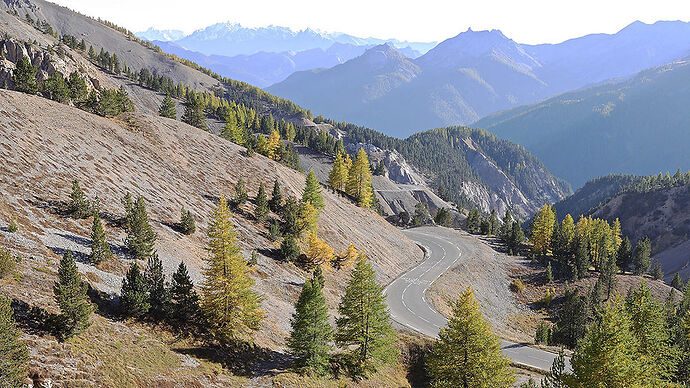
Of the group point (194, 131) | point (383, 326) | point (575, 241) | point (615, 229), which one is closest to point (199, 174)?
point (194, 131)

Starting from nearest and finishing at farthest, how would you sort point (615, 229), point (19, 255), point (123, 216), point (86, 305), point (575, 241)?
point (86, 305), point (19, 255), point (123, 216), point (575, 241), point (615, 229)

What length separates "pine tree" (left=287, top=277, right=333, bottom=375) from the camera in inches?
1099

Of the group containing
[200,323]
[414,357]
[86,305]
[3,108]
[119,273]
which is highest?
[3,108]

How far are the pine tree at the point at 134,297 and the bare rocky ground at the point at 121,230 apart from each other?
952mm

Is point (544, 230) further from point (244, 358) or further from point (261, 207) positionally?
point (244, 358)

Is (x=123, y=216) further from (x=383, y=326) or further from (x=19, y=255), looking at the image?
(x=383, y=326)

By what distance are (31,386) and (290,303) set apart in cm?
2717

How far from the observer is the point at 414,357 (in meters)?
40.3

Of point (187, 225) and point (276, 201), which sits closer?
point (187, 225)

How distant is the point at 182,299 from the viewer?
90.5 ft

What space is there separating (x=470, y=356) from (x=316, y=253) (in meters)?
28.1

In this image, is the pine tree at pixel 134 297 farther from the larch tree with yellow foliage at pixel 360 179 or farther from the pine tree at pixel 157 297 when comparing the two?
the larch tree with yellow foliage at pixel 360 179

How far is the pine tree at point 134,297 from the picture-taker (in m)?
24.2

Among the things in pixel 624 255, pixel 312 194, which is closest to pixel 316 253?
pixel 312 194
